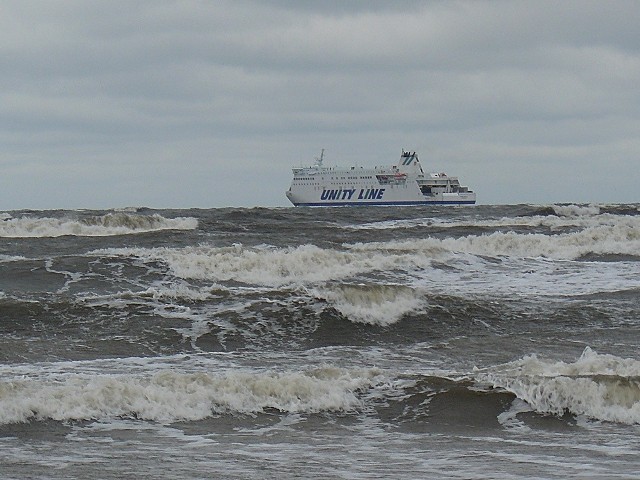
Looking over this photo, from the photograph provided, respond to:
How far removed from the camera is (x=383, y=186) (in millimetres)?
96812

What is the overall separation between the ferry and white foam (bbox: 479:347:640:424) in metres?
82.5

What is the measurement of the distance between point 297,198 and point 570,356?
88864mm

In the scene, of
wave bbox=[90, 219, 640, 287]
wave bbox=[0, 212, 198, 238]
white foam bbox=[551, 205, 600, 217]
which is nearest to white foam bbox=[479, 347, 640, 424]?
wave bbox=[90, 219, 640, 287]

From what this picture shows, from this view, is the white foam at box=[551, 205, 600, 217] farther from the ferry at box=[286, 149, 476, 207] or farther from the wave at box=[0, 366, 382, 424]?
the wave at box=[0, 366, 382, 424]

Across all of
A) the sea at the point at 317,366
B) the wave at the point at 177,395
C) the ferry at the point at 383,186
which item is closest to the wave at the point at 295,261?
the sea at the point at 317,366

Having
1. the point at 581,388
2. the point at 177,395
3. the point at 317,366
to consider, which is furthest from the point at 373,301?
the point at 177,395

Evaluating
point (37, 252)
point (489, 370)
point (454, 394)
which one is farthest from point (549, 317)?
point (37, 252)

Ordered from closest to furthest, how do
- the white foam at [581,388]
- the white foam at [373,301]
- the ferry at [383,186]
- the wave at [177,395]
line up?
the wave at [177,395]
the white foam at [581,388]
the white foam at [373,301]
the ferry at [383,186]

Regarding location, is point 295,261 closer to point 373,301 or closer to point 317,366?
point 373,301

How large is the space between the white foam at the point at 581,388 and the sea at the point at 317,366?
0.03 m

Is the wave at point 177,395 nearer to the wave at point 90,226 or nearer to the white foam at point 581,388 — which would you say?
the white foam at point 581,388

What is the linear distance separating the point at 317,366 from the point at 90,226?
2890 centimetres

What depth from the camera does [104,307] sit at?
61.9ft

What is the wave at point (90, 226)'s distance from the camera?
39750 millimetres
